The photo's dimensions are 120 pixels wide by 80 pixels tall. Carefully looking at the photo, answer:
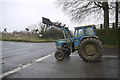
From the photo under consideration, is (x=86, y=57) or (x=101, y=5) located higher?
(x=101, y=5)

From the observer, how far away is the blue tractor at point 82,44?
6992 millimetres

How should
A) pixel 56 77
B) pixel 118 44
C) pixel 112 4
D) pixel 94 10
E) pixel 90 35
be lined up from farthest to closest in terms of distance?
1. pixel 94 10
2. pixel 112 4
3. pixel 118 44
4. pixel 90 35
5. pixel 56 77

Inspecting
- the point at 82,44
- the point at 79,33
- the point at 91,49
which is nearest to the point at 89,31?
the point at 79,33

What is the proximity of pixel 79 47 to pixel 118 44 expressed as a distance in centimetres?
845

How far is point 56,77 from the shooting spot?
455 cm

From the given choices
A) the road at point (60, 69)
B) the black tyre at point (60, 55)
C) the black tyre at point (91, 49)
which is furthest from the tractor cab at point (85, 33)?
the road at point (60, 69)

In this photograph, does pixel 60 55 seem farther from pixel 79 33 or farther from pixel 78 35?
pixel 79 33

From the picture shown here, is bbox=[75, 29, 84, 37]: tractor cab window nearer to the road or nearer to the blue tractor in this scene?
the blue tractor

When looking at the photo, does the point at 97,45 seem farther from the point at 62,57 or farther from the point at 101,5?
the point at 101,5

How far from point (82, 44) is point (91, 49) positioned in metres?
0.56

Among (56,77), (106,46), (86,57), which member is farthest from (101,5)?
(56,77)

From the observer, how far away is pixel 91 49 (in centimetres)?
715

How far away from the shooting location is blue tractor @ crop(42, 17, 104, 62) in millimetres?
6992

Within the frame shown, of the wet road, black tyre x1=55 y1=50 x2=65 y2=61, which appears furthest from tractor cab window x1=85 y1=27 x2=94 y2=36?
the wet road
